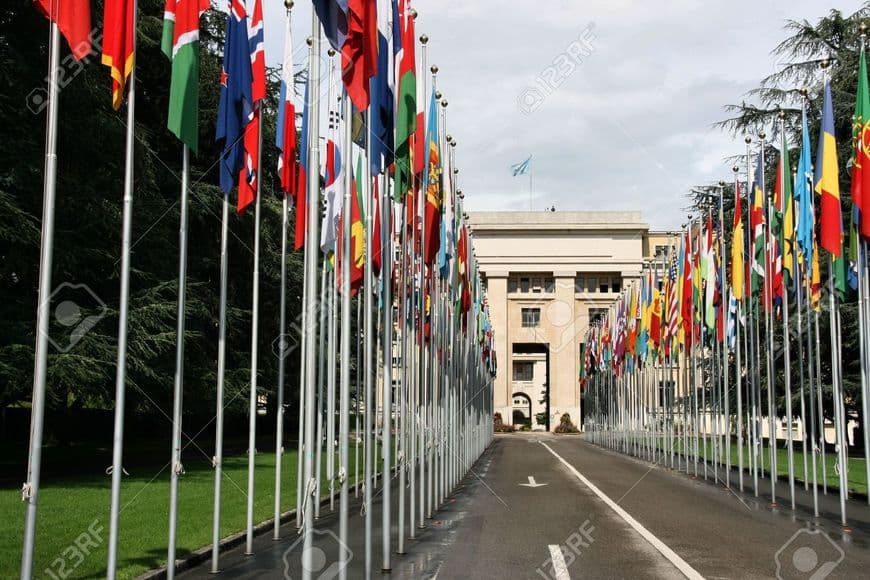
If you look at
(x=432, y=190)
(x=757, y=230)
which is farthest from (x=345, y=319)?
(x=757, y=230)

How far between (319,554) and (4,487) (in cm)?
1087

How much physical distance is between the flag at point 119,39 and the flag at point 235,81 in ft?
7.85

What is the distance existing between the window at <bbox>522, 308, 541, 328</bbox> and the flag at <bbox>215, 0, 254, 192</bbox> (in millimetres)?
90377

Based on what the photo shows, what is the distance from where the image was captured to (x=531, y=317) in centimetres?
10238

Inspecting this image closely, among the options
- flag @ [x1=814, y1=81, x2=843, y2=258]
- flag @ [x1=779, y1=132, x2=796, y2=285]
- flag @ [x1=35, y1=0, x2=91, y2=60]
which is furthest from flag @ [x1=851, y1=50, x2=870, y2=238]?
flag @ [x1=35, y1=0, x2=91, y2=60]

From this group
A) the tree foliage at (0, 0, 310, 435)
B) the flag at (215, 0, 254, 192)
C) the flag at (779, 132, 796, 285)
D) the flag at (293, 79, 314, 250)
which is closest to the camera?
the flag at (215, 0, 254, 192)

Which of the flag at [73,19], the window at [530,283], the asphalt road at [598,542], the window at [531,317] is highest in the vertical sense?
the window at [530,283]

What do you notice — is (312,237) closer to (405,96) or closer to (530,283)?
(405,96)

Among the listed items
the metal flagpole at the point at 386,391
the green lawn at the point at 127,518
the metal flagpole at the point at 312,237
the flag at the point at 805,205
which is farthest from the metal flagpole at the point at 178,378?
the flag at the point at 805,205

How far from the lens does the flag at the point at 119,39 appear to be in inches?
378

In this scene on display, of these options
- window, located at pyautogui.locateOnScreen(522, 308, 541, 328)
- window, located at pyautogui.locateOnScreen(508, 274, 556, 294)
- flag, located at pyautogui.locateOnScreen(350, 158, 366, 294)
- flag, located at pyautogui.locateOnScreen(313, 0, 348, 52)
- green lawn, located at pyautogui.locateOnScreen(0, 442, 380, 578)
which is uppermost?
window, located at pyautogui.locateOnScreen(508, 274, 556, 294)

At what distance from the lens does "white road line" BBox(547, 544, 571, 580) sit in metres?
10.6

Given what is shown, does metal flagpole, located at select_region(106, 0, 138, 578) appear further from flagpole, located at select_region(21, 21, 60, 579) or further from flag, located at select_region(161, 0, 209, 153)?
flag, located at select_region(161, 0, 209, 153)

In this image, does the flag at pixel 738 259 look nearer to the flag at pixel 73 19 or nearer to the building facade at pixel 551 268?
the flag at pixel 73 19
